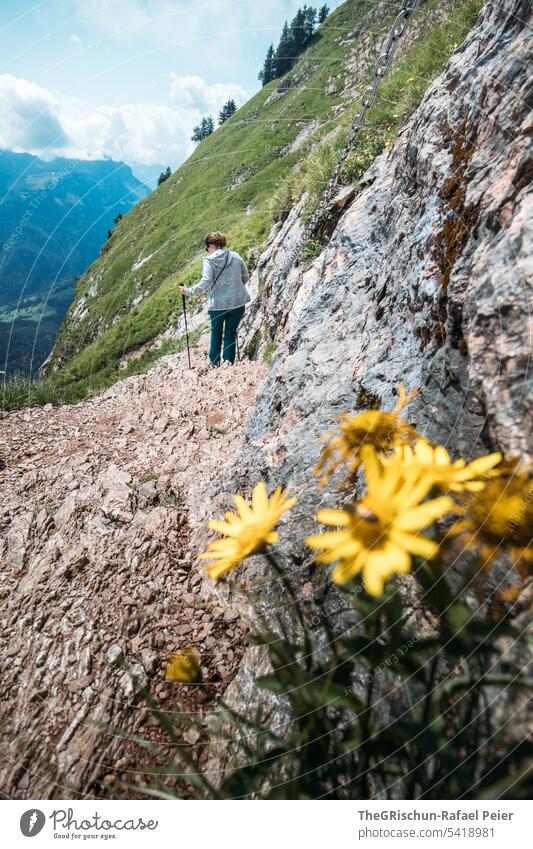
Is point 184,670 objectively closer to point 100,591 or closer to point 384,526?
point 384,526

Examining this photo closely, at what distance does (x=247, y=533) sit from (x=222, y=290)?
18.5 ft

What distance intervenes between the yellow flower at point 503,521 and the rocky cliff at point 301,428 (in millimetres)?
113

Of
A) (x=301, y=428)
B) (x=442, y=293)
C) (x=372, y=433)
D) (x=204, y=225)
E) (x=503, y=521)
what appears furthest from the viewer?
(x=204, y=225)

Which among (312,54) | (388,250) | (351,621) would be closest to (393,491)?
(351,621)

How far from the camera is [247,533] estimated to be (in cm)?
114

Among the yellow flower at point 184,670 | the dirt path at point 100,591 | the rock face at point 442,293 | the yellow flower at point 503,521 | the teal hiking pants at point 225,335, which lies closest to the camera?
the yellow flower at point 503,521

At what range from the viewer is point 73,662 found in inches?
82.4

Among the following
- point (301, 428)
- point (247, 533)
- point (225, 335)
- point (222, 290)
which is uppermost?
point (222, 290)

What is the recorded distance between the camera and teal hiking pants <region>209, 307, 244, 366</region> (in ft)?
20.9

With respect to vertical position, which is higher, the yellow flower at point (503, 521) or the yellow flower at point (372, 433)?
the yellow flower at point (372, 433)

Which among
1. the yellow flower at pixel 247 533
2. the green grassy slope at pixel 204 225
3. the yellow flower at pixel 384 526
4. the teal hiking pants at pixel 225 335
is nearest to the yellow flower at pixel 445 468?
the yellow flower at pixel 384 526

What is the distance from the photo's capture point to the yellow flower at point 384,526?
0.78 m


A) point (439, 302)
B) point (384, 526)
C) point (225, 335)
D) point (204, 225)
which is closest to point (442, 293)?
point (439, 302)

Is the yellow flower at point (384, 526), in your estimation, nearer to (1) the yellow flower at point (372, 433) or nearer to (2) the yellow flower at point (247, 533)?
Result: (2) the yellow flower at point (247, 533)
